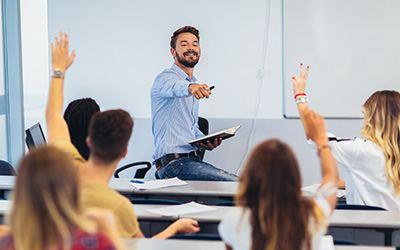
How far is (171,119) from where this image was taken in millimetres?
3924

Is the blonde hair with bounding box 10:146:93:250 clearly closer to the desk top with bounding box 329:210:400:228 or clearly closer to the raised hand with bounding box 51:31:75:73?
the raised hand with bounding box 51:31:75:73

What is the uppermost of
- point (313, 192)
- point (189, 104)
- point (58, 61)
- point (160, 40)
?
point (160, 40)

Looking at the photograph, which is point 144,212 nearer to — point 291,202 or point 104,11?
point 291,202

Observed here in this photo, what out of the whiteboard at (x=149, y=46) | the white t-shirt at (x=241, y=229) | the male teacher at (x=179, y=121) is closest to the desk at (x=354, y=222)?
the white t-shirt at (x=241, y=229)

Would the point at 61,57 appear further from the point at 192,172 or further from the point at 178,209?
the point at 192,172

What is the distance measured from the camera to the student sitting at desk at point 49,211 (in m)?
1.22

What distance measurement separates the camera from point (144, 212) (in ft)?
8.47

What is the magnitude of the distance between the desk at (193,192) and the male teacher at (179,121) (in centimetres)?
38

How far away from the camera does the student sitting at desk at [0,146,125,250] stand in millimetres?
1216

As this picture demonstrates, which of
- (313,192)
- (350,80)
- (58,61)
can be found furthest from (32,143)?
(350,80)

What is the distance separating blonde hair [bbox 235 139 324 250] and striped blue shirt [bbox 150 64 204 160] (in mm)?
2326

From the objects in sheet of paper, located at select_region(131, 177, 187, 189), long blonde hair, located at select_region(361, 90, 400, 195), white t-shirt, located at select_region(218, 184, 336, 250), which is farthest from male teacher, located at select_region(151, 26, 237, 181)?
white t-shirt, located at select_region(218, 184, 336, 250)

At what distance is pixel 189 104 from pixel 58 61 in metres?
1.86

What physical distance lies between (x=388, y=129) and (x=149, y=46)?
10.3ft
